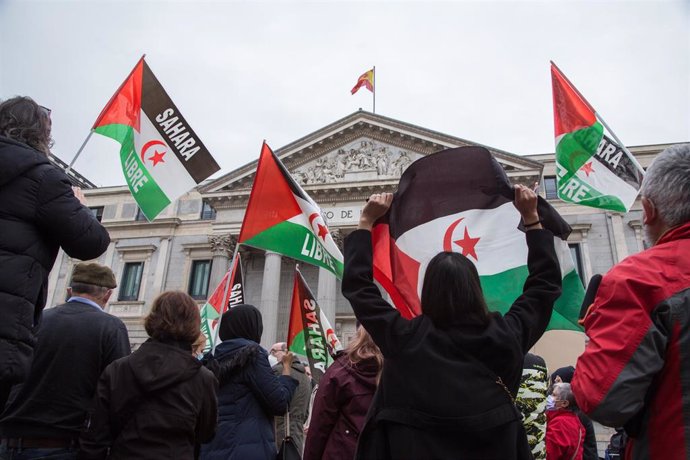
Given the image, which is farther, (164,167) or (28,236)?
(164,167)

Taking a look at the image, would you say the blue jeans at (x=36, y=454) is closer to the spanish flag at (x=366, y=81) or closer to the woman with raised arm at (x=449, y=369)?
the woman with raised arm at (x=449, y=369)

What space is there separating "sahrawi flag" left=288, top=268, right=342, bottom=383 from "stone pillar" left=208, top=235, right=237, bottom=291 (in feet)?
66.5

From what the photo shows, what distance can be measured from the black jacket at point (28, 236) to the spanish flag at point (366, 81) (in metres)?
28.3

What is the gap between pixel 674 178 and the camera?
7.65 ft

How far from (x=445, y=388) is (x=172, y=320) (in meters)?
1.85

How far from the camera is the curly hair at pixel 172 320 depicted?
3295mm

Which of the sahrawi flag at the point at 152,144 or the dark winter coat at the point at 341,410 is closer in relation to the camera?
the dark winter coat at the point at 341,410

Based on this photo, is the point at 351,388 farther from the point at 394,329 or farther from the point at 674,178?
the point at 674,178

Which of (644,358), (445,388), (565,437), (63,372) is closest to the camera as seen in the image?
(644,358)

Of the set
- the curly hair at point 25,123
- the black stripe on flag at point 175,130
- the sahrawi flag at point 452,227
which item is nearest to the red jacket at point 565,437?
the sahrawi flag at point 452,227

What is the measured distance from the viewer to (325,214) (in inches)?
1018

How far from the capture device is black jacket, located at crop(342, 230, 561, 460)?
7.21 ft

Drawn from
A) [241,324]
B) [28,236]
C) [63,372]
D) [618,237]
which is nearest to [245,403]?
[241,324]

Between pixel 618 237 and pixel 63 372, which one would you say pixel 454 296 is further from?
pixel 618 237
